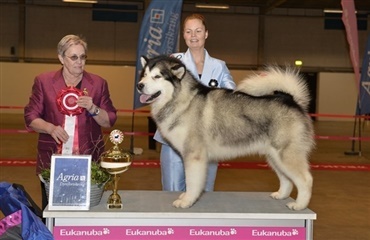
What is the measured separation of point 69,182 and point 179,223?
527mm

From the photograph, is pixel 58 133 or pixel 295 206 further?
pixel 58 133

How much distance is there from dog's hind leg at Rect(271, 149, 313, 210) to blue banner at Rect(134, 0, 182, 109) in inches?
232

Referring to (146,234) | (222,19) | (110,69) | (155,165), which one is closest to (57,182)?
(146,234)

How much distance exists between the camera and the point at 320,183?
7242 millimetres

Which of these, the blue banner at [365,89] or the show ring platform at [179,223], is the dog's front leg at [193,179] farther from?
the blue banner at [365,89]

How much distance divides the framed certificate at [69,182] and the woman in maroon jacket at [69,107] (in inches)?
21.1

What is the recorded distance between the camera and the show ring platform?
7.53 ft

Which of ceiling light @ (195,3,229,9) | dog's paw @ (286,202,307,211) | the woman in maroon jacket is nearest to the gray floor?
dog's paw @ (286,202,307,211)

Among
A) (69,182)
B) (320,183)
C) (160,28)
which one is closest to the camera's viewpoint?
(69,182)

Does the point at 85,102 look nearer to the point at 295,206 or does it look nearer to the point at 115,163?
the point at 115,163

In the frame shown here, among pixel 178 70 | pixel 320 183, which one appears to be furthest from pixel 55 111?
pixel 320 183

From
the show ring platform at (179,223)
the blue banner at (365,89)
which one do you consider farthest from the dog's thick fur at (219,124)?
the blue banner at (365,89)

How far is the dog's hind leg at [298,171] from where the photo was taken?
2.50 meters

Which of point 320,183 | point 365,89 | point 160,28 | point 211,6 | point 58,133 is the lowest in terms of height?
point 320,183
